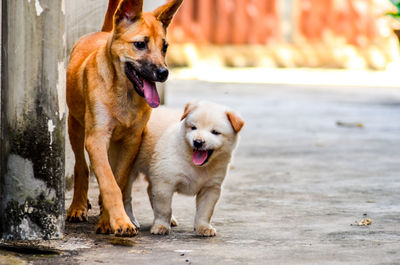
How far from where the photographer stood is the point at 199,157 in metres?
5.04

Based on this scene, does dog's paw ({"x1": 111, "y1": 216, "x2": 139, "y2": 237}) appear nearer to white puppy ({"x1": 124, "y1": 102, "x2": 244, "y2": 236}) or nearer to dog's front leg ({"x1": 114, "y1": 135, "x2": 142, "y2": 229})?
white puppy ({"x1": 124, "y1": 102, "x2": 244, "y2": 236})

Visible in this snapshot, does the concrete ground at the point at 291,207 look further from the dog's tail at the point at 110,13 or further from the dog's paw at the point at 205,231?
the dog's tail at the point at 110,13

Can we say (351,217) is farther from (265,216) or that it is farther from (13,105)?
(13,105)

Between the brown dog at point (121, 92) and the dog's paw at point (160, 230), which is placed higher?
the brown dog at point (121, 92)

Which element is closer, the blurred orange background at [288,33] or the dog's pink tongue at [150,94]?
the dog's pink tongue at [150,94]

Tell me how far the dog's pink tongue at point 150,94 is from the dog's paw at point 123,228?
65 centimetres

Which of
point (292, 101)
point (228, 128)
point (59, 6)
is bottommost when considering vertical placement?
point (292, 101)

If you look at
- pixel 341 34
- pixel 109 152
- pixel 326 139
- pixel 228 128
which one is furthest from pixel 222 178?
pixel 341 34

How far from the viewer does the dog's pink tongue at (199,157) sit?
16.4ft

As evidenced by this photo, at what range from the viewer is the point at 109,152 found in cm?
535

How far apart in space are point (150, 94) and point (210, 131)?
0.40 meters

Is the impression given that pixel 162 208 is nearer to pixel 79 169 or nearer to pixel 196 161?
pixel 196 161

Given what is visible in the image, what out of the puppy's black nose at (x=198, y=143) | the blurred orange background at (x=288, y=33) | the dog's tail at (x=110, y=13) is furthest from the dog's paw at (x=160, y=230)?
the blurred orange background at (x=288, y=33)

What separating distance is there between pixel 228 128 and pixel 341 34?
21231mm
